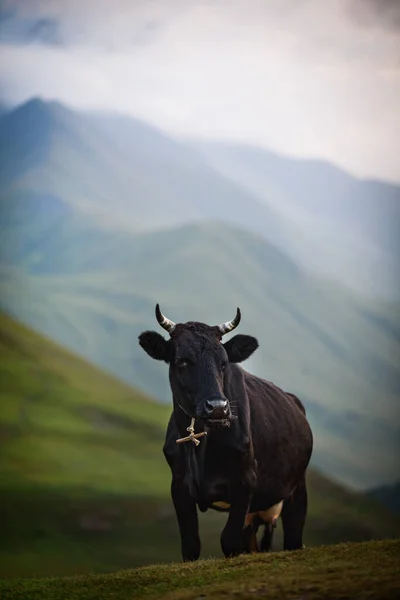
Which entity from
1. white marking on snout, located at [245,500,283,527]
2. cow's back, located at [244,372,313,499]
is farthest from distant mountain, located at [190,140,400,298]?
white marking on snout, located at [245,500,283,527]

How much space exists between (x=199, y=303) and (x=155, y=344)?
99.2m

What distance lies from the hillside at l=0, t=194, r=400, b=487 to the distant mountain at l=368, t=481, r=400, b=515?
694 centimetres

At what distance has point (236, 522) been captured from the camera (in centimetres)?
1577

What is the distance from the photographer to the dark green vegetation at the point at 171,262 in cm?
11194

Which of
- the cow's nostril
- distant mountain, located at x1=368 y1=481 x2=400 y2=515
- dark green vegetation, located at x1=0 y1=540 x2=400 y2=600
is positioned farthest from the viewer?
distant mountain, located at x1=368 y1=481 x2=400 y2=515

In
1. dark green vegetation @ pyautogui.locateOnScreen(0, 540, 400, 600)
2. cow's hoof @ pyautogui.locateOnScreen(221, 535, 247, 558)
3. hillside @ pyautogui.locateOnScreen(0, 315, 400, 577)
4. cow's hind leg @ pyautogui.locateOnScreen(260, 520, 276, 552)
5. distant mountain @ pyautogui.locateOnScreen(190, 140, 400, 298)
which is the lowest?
dark green vegetation @ pyautogui.locateOnScreen(0, 540, 400, 600)

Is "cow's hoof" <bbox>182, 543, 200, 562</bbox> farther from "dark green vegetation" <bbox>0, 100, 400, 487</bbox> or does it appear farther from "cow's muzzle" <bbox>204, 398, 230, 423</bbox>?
"dark green vegetation" <bbox>0, 100, 400, 487</bbox>

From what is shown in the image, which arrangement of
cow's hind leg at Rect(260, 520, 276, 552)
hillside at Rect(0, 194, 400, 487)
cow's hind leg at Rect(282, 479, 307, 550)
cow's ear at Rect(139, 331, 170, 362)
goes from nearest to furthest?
cow's ear at Rect(139, 331, 170, 362) → cow's hind leg at Rect(282, 479, 307, 550) → cow's hind leg at Rect(260, 520, 276, 552) → hillside at Rect(0, 194, 400, 487)

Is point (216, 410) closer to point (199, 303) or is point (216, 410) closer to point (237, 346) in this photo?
point (237, 346)

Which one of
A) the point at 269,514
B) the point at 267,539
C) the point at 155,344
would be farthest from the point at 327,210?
the point at 155,344

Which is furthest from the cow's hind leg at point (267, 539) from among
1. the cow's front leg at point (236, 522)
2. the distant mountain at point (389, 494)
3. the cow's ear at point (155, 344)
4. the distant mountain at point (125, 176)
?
the distant mountain at point (125, 176)

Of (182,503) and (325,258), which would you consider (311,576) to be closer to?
(182,503)

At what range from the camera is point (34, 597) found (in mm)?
13406

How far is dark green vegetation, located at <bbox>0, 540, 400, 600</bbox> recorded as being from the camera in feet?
37.2
